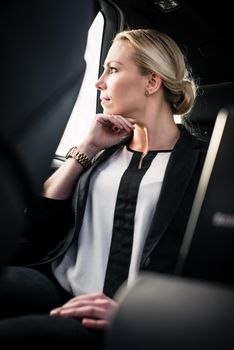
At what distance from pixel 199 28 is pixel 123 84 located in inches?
43.5

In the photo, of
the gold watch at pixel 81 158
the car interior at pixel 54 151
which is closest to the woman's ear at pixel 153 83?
the gold watch at pixel 81 158

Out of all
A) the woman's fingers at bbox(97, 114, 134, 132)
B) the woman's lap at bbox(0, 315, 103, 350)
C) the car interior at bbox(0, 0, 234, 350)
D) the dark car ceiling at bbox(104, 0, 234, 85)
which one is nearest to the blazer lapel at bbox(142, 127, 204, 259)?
the woman's fingers at bbox(97, 114, 134, 132)

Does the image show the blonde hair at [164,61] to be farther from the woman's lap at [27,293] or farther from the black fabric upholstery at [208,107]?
the woman's lap at [27,293]

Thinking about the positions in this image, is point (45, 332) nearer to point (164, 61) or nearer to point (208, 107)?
point (164, 61)

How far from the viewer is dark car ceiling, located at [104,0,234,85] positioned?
2303 mm

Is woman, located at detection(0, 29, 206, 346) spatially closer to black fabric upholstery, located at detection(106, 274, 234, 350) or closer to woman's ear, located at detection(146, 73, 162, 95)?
woman's ear, located at detection(146, 73, 162, 95)

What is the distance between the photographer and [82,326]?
0.79 metres

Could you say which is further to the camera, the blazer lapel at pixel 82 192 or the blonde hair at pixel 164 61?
the blonde hair at pixel 164 61

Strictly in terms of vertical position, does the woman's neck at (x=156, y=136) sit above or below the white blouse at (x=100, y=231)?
above

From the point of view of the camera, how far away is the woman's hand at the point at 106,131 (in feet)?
5.04

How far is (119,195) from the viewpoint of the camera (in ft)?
4.33

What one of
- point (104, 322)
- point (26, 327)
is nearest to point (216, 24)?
point (104, 322)

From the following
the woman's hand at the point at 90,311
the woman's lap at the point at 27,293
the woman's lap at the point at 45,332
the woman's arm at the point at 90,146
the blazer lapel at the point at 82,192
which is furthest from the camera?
the woman's arm at the point at 90,146

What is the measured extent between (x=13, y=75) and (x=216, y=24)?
2.17m
